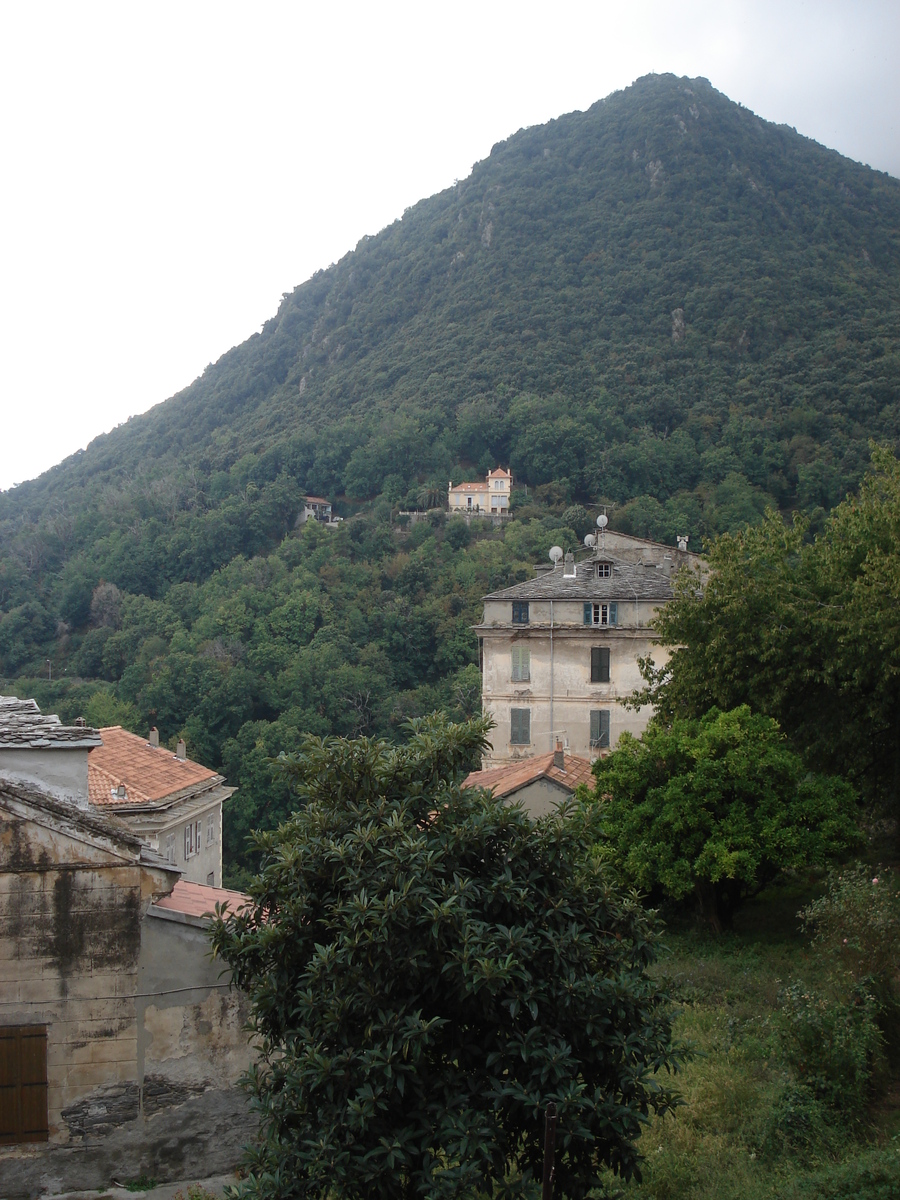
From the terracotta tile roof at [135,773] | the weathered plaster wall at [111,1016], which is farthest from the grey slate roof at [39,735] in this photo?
the terracotta tile roof at [135,773]

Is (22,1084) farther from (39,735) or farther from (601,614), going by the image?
(601,614)

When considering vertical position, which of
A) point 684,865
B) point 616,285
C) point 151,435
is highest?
point 616,285

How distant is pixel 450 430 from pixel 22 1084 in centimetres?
12484

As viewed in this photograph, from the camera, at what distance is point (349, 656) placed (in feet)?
271

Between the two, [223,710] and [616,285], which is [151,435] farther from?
[223,710]

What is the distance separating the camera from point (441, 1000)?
678cm

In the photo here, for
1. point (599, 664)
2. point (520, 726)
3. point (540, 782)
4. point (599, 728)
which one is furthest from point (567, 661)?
point (540, 782)

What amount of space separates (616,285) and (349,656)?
107 meters

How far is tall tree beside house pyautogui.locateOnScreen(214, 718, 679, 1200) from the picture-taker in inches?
247

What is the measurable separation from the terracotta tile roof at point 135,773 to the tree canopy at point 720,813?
37.1 feet

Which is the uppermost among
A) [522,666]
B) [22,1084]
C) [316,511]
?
[316,511]

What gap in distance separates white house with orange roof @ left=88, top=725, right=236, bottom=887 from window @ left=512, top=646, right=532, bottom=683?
12617 millimetres

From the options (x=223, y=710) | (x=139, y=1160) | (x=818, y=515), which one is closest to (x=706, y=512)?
(x=818, y=515)

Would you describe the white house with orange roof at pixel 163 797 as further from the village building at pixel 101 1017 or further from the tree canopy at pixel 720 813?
the village building at pixel 101 1017
